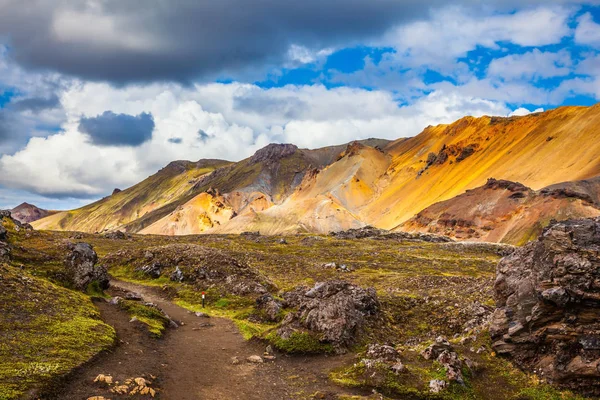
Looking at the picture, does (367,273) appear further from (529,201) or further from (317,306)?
(529,201)

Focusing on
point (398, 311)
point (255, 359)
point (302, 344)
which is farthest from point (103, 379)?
point (398, 311)

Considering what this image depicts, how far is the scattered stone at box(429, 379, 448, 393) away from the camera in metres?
18.0

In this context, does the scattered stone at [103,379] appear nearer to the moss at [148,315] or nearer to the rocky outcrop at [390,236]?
the moss at [148,315]

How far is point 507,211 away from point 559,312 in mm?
145232

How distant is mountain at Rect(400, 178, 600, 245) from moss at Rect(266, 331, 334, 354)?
11233 centimetres

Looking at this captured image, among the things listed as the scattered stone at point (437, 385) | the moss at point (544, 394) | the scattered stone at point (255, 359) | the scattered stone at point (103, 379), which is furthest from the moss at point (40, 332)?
the moss at point (544, 394)

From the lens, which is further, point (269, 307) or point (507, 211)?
point (507, 211)

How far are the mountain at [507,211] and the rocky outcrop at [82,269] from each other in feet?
381

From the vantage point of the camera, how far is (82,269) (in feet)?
112

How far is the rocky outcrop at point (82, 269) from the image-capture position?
109 ft

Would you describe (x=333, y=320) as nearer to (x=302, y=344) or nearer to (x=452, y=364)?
(x=302, y=344)

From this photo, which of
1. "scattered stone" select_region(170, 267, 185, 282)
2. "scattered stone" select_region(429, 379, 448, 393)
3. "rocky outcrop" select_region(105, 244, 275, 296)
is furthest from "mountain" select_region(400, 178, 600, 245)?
A: "scattered stone" select_region(429, 379, 448, 393)

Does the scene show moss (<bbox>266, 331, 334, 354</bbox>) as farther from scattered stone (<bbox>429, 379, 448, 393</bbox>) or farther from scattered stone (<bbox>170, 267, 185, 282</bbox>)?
scattered stone (<bbox>170, 267, 185, 282</bbox>)

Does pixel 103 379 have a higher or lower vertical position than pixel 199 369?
higher
